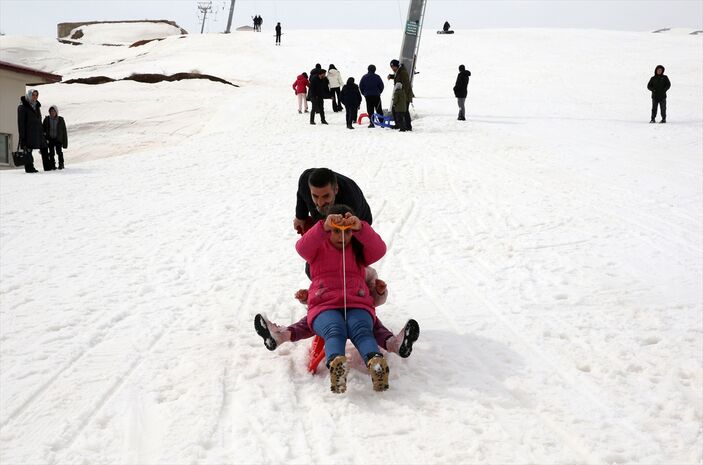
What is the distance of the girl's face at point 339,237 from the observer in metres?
4.01

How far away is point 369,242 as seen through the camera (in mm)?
4051

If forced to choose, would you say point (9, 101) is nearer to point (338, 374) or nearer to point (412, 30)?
point (412, 30)

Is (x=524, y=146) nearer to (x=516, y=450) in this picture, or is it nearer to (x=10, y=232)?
(x=10, y=232)

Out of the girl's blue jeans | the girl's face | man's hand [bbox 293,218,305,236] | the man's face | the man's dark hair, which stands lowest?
the girl's blue jeans

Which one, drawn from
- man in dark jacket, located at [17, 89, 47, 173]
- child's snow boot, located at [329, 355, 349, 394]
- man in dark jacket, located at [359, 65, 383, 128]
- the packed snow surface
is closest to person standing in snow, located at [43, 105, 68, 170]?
man in dark jacket, located at [17, 89, 47, 173]

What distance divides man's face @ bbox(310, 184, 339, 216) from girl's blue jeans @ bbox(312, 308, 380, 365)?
27.0 inches

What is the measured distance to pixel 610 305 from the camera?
5309 millimetres

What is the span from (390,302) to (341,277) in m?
1.62

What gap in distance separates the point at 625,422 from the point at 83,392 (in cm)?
322

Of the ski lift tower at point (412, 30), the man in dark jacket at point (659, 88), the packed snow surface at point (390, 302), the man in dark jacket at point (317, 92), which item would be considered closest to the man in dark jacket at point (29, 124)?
the packed snow surface at point (390, 302)

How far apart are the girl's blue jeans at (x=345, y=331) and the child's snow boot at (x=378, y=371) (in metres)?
0.07

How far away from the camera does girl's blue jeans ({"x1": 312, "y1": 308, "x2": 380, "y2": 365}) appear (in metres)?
3.81

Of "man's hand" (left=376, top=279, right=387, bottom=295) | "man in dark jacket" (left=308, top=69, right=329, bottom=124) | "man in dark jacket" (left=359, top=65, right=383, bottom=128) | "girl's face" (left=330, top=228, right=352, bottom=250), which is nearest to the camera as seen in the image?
"girl's face" (left=330, top=228, right=352, bottom=250)

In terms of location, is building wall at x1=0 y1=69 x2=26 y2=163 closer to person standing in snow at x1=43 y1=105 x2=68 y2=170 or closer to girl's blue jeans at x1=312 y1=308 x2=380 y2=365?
person standing in snow at x1=43 y1=105 x2=68 y2=170
